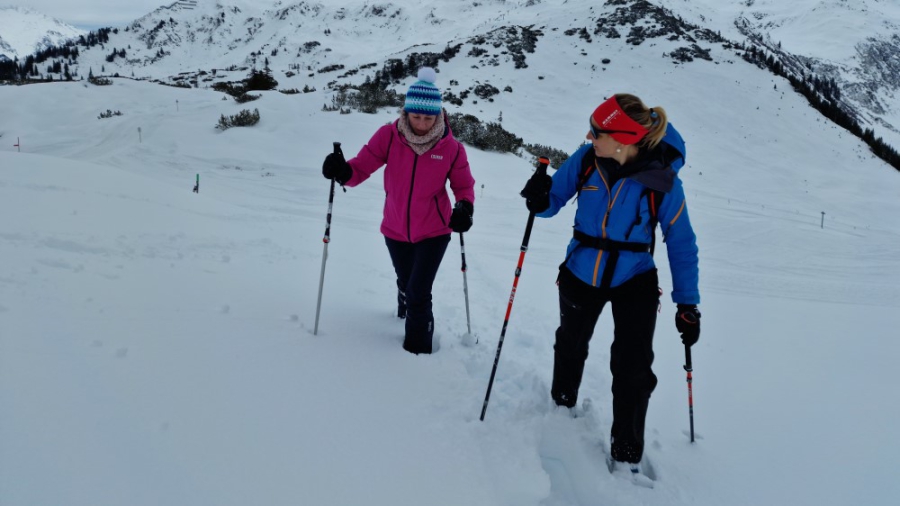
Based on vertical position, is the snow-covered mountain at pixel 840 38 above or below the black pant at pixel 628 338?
above

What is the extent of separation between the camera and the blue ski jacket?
8.23ft

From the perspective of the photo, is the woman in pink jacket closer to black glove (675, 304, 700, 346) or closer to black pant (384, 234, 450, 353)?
black pant (384, 234, 450, 353)

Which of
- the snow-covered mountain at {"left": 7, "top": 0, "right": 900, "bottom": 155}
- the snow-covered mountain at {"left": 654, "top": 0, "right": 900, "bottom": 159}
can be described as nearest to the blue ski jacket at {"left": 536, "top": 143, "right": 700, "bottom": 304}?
the snow-covered mountain at {"left": 7, "top": 0, "right": 900, "bottom": 155}

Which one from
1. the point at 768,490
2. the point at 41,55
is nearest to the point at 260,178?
the point at 768,490

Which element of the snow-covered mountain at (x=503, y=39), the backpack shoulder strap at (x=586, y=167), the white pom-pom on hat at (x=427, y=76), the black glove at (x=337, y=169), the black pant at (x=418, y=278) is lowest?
→ the black pant at (x=418, y=278)

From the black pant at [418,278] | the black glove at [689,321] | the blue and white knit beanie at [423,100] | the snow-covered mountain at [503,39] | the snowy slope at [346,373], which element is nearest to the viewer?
the snowy slope at [346,373]

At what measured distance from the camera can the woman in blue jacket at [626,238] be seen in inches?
98.4

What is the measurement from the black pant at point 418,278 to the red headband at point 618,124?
1428 mm

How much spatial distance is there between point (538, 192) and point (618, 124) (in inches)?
24.1

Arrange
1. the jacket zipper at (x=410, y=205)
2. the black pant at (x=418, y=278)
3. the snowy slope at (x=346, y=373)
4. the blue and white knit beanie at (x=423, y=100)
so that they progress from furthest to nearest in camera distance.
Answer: the black pant at (x=418, y=278), the jacket zipper at (x=410, y=205), the blue and white knit beanie at (x=423, y=100), the snowy slope at (x=346, y=373)

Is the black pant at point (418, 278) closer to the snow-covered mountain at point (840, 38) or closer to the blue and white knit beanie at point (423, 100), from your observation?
the blue and white knit beanie at point (423, 100)

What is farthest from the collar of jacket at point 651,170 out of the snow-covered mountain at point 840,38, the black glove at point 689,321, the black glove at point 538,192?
the snow-covered mountain at point 840,38

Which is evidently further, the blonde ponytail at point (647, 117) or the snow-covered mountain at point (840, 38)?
the snow-covered mountain at point (840, 38)

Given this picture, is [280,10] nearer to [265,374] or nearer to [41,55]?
[41,55]
